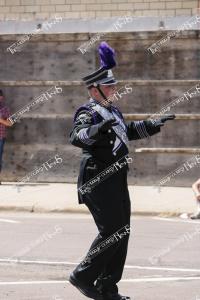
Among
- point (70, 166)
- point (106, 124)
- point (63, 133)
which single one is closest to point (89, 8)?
point (63, 133)

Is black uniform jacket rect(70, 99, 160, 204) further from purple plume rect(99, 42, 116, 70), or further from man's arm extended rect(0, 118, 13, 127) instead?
man's arm extended rect(0, 118, 13, 127)

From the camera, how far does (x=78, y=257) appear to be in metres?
10.1

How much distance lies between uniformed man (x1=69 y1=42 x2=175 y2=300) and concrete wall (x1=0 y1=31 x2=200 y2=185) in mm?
10463

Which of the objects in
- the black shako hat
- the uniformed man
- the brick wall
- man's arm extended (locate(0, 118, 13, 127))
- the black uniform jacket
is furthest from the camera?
the brick wall

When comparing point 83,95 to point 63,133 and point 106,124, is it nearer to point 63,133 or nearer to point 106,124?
point 63,133

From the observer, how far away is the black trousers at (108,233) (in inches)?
279

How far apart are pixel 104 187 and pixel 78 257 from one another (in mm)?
3160

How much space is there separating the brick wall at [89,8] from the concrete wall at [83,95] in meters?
3.34

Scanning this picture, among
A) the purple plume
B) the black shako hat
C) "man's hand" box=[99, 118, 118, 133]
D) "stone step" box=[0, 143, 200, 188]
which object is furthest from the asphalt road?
"stone step" box=[0, 143, 200, 188]

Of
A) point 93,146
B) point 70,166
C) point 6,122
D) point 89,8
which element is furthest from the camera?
point 89,8

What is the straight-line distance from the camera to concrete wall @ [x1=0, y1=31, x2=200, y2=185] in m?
17.8

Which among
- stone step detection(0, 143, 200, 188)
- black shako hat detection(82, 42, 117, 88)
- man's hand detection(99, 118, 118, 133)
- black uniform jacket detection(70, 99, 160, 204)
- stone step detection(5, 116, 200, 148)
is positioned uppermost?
black shako hat detection(82, 42, 117, 88)

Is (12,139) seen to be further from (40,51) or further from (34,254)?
(34,254)

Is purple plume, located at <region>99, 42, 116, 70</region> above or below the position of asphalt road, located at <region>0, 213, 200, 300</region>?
above
